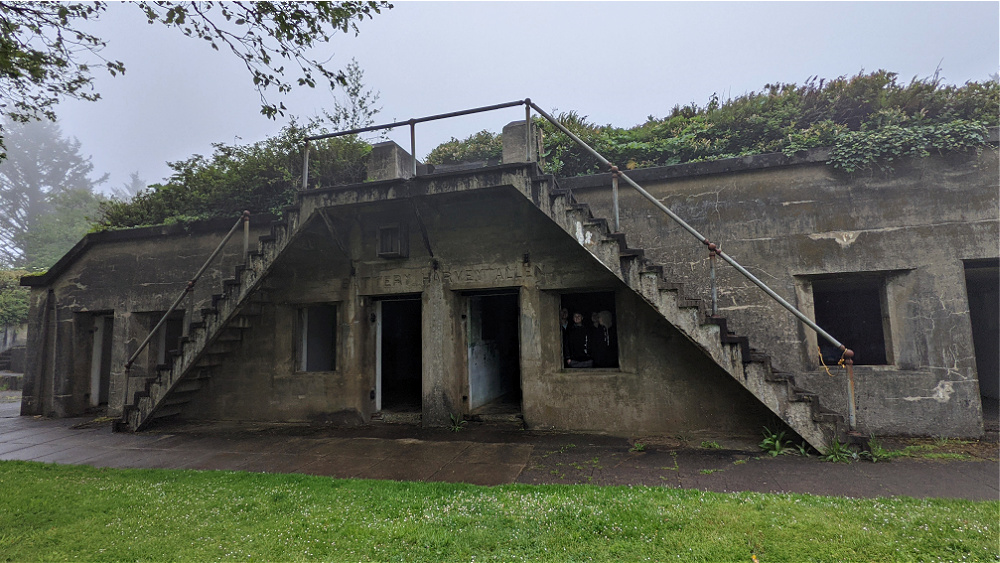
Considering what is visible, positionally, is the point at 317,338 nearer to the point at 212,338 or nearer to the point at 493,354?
the point at 212,338

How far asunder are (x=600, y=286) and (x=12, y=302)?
27165mm

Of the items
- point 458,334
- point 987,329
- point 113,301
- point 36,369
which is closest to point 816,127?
point 987,329

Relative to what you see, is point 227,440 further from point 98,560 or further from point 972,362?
point 972,362

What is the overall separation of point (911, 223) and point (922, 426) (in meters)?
2.91

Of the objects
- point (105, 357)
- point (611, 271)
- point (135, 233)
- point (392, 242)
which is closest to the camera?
point (611, 271)

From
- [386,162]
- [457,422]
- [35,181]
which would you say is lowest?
[457,422]

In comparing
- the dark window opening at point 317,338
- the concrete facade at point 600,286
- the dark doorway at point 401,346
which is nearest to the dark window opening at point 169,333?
the concrete facade at point 600,286

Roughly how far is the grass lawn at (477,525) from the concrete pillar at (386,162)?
15.9ft

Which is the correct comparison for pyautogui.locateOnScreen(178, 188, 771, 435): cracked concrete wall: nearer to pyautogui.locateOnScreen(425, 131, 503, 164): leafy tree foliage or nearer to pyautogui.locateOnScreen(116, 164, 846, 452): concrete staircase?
pyautogui.locateOnScreen(116, 164, 846, 452): concrete staircase

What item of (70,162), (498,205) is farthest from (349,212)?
(70,162)

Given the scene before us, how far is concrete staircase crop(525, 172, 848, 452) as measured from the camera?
19.2 ft

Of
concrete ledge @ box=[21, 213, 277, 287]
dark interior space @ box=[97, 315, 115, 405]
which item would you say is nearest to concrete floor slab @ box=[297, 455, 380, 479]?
concrete ledge @ box=[21, 213, 277, 287]

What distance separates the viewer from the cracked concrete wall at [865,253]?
6613 mm

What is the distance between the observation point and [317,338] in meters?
9.59
